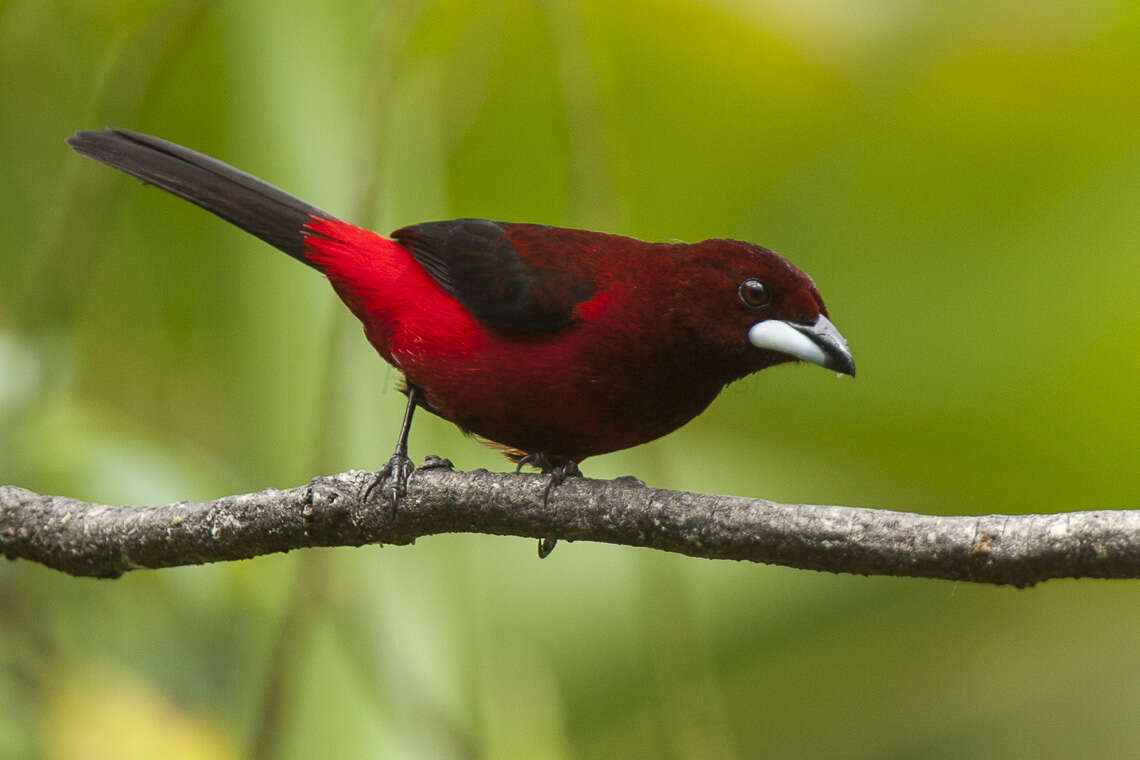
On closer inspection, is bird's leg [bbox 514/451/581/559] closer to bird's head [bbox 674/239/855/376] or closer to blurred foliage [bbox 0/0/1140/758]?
blurred foliage [bbox 0/0/1140/758]

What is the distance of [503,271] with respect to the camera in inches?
132

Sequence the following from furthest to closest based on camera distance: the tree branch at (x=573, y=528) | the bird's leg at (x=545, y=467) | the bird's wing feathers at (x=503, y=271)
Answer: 1. the bird's wing feathers at (x=503, y=271)
2. the bird's leg at (x=545, y=467)
3. the tree branch at (x=573, y=528)

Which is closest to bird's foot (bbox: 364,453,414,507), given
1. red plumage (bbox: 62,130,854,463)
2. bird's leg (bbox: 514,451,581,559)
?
bird's leg (bbox: 514,451,581,559)

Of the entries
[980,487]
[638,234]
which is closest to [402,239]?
[638,234]

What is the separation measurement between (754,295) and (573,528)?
3.22ft

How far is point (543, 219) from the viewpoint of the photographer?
→ 4.49 metres

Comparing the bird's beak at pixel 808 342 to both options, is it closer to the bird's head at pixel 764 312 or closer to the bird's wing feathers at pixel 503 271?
the bird's head at pixel 764 312

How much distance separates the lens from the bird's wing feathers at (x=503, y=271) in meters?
3.15

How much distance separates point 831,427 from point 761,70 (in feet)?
4.11

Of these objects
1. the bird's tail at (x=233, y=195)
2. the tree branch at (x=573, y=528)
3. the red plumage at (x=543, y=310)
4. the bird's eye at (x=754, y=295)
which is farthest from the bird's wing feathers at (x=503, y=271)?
the tree branch at (x=573, y=528)

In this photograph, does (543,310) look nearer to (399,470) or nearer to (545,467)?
(545,467)

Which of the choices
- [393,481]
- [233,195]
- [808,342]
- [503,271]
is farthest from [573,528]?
[233,195]

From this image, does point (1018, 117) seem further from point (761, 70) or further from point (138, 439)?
point (138, 439)

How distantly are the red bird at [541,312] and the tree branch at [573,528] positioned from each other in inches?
9.3
